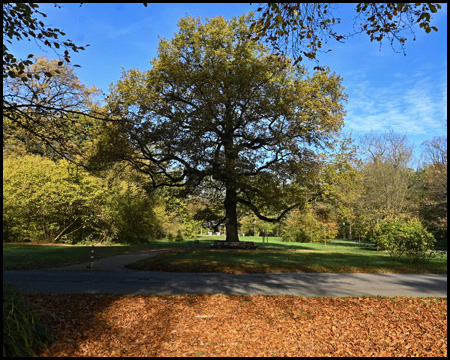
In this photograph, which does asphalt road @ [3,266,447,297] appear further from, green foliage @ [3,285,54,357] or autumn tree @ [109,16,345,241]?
autumn tree @ [109,16,345,241]

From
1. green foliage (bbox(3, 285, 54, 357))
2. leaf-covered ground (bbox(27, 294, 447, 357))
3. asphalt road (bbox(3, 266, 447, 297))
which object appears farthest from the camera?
asphalt road (bbox(3, 266, 447, 297))

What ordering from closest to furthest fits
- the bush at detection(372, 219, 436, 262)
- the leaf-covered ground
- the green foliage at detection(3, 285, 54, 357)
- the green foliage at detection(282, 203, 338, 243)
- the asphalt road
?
1. the green foliage at detection(3, 285, 54, 357)
2. the leaf-covered ground
3. the asphalt road
4. the bush at detection(372, 219, 436, 262)
5. the green foliage at detection(282, 203, 338, 243)

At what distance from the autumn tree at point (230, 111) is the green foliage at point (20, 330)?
12302mm

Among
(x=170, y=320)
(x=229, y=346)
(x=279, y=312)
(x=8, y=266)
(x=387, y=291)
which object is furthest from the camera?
(x=8, y=266)

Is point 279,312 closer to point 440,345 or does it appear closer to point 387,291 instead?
point 440,345

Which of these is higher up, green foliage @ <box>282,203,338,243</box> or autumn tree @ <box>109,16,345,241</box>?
autumn tree @ <box>109,16,345,241</box>

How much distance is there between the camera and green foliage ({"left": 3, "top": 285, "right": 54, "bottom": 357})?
13.1 ft

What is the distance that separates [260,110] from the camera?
17766mm

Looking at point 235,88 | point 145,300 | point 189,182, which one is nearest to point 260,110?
point 235,88

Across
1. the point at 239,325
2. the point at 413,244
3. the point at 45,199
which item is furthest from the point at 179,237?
the point at 239,325

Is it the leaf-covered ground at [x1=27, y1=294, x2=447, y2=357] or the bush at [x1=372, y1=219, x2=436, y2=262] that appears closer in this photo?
the leaf-covered ground at [x1=27, y1=294, x2=447, y2=357]

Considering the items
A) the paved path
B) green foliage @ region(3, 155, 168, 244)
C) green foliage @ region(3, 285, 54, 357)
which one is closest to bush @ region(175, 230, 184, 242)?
green foliage @ region(3, 155, 168, 244)

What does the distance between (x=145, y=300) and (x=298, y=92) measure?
14.3 meters

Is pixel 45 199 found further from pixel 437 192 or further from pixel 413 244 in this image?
pixel 437 192
